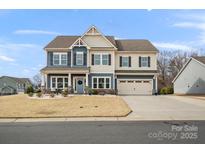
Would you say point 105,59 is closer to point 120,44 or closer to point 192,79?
point 120,44

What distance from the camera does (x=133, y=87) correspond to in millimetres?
35406

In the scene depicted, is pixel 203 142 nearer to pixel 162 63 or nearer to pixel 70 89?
pixel 70 89

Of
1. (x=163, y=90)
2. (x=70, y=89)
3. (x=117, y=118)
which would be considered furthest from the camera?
(x=163, y=90)

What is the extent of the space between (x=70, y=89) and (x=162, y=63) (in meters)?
20.5

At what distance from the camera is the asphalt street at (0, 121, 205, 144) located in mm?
9656

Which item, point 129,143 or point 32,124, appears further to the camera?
point 32,124

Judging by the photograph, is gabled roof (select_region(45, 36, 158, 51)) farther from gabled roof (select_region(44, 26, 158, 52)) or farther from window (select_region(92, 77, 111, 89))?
window (select_region(92, 77, 111, 89))

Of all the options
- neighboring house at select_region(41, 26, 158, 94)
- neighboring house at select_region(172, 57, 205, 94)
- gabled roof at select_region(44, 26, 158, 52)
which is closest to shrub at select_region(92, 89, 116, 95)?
neighboring house at select_region(41, 26, 158, 94)

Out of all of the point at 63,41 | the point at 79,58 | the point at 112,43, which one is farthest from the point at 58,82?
the point at 112,43

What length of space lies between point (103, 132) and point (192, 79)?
86.0 feet

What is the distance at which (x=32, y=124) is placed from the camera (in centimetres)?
1338

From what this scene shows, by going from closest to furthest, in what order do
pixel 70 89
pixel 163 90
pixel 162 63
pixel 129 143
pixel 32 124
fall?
pixel 129 143, pixel 32 124, pixel 70 89, pixel 163 90, pixel 162 63
